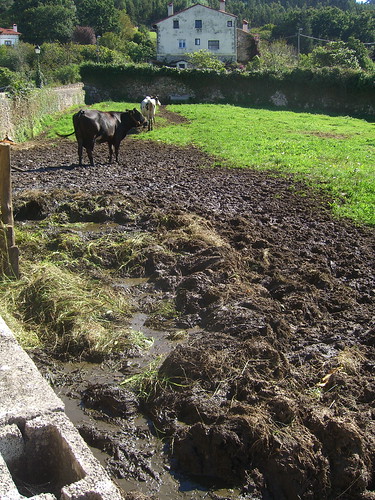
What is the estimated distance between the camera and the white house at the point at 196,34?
2606 inches

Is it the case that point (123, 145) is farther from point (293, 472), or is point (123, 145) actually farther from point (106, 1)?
point (106, 1)

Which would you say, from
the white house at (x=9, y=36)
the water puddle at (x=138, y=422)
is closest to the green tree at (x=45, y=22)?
the white house at (x=9, y=36)

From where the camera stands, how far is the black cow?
1494cm

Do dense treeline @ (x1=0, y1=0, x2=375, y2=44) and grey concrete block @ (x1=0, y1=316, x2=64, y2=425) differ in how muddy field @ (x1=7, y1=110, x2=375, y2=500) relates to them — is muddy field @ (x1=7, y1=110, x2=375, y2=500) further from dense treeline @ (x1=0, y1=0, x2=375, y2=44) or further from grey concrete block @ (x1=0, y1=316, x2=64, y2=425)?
dense treeline @ (x1=0, y1=0, x2=375, y2=44)

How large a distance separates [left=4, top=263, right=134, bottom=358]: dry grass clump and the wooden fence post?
8.3 inches

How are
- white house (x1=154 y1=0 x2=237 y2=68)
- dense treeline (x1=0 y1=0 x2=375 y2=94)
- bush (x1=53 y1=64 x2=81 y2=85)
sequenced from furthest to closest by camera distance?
white house (x1=154 y1=0 x2=237 y2=68)
dense treeline (x1=0 y1=0 x2=375 y2=94)
bush (x1=53 y1=64 x2=81 y2=85)

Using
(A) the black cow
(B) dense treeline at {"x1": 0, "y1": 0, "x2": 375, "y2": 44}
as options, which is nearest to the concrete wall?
(A) the black cow

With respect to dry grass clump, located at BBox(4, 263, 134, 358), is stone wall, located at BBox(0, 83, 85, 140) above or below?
above

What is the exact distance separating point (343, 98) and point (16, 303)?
117 ft

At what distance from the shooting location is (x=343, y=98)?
3831 centimetres

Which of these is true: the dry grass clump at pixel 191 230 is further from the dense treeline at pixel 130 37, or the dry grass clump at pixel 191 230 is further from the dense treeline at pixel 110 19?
the dense treeline at pixel 110 19

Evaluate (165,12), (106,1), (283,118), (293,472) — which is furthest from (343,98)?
(165,12)

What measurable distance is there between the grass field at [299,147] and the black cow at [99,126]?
279cm

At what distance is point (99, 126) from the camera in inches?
597
